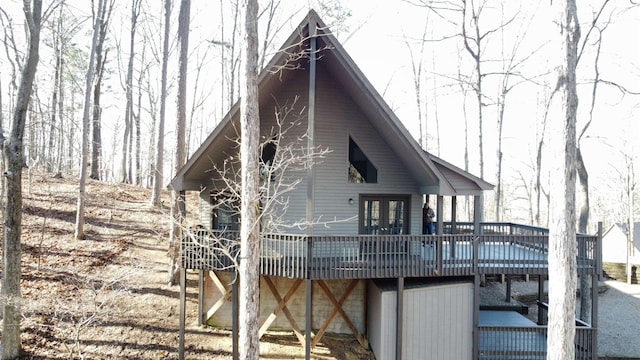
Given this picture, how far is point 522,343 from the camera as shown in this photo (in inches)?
382

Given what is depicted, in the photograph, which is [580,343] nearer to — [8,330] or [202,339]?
[202,339]

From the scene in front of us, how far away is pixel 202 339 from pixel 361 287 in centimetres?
502

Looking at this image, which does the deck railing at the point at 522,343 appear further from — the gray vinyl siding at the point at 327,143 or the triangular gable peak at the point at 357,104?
the gray vinyl siding at the point at 327,143

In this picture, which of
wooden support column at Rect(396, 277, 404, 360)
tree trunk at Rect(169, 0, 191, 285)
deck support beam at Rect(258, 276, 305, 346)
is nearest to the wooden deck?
wooden support column at Rect(396, 277, 404, 360)

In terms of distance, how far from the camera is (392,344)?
9500mm

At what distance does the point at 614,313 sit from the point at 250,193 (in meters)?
16.9

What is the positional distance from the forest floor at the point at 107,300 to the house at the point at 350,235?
891mm

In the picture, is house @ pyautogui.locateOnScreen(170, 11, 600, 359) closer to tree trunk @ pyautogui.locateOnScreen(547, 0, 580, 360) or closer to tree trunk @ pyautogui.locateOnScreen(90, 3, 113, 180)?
tree trunk @ pyautogui.locateOnScreen(547, 0, 580, 360)

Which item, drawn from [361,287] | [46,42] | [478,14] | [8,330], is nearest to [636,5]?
[478,14]

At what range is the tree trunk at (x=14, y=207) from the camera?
8672 mm

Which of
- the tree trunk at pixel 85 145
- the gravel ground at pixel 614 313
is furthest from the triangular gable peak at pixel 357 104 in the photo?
the gravel ground at pixel 614 313

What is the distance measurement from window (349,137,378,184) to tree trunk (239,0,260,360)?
5.00 meters

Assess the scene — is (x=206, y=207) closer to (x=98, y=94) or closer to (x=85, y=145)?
(x=85, y=145)

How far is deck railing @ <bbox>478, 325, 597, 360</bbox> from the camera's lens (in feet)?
31.3
